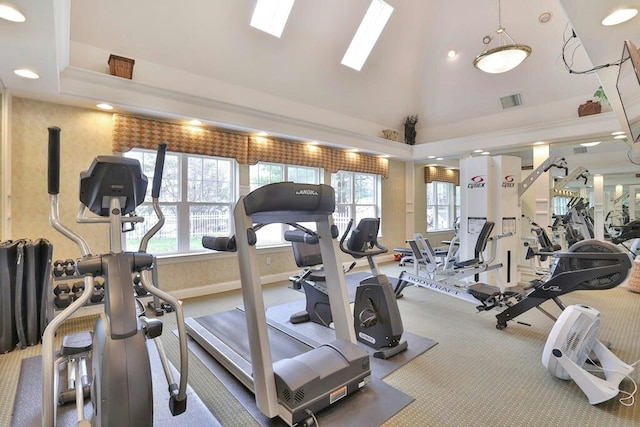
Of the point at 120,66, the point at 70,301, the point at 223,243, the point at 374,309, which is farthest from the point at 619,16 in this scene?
the point at 70,301

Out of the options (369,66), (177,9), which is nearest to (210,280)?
(177,9)

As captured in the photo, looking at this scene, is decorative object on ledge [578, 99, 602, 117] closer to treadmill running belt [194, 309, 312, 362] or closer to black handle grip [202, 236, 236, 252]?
treadmill running belt [194, 309, 312, 362]

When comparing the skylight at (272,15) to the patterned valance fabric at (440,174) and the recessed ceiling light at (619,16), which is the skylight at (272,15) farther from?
the patterned valance fabric at (440,174)

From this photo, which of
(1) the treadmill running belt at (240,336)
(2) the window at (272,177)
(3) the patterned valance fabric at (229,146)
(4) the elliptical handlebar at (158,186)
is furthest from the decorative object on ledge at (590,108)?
(4) the elliptical handlebar at (158,186)

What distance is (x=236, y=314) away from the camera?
3.66 metres

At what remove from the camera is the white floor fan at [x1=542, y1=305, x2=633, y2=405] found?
208cm

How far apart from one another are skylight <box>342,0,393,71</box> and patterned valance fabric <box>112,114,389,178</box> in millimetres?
1699

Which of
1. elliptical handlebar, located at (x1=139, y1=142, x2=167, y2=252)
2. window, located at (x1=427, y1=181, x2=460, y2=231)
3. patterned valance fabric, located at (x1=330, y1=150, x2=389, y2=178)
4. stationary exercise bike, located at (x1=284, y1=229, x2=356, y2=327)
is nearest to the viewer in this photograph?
elliptical handlebar, located at (x1=139, y1=142, x2=167, y2=252)

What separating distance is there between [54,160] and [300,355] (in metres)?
1.80

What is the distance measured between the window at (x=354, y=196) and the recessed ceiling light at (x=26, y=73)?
15.5 feet

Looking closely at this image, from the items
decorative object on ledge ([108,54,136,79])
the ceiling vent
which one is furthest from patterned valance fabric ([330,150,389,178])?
decorative object on ledge ([108,54,136,79])

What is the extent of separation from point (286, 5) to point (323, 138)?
2137 millimetres

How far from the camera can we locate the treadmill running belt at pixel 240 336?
2644 mm

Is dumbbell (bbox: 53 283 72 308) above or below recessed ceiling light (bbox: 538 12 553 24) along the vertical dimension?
below
